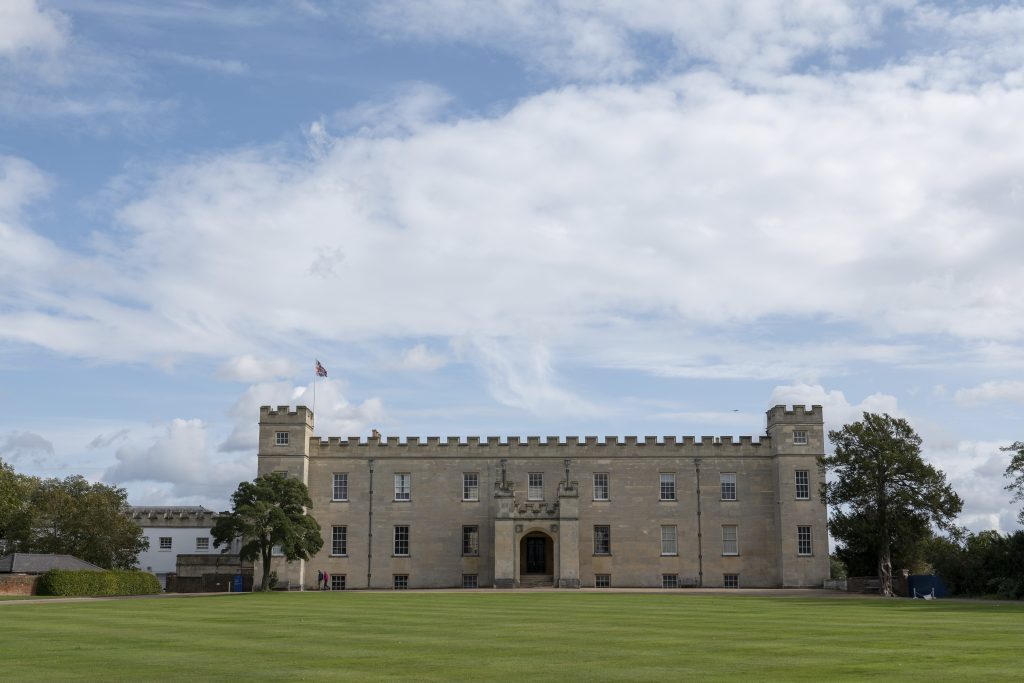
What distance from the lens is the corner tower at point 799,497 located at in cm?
6169

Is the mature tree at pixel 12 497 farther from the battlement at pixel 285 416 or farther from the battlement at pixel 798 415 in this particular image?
the battlement at pixel 798 415

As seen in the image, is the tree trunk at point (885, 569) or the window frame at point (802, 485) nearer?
the tree trunk at point (885, 569)

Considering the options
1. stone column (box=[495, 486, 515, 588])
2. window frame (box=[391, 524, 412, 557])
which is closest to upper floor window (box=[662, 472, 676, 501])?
stone column (box=[495, 486, 515, 588])

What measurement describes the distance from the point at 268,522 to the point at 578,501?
1934cm

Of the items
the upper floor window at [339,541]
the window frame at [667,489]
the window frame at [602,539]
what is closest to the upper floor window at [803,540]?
the window frame at [667,489]

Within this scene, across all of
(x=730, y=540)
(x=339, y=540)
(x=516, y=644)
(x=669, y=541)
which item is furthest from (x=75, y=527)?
(x=516, y=644)

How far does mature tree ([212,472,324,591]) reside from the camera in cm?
5147

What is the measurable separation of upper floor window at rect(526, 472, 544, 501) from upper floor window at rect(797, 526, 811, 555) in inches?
617

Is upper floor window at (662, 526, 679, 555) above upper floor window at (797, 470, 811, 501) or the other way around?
the other way around

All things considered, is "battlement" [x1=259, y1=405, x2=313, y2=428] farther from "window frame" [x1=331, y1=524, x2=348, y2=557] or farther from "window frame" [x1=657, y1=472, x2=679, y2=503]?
"window frame" [x1=657, y1=472, x2=679, y2=503]

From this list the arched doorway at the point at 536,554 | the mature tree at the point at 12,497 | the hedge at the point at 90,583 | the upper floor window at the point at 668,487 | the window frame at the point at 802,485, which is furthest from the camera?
the upper floor window at the point at 668,487

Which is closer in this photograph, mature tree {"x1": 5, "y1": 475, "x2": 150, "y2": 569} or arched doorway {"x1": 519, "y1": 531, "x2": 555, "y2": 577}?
arched doorway {"x1": 519, "y1": 531, "x2": 555, "y2": 577}

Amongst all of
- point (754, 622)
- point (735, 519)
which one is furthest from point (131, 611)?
point (735, 519)

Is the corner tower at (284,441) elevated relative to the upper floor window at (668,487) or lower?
elevated
